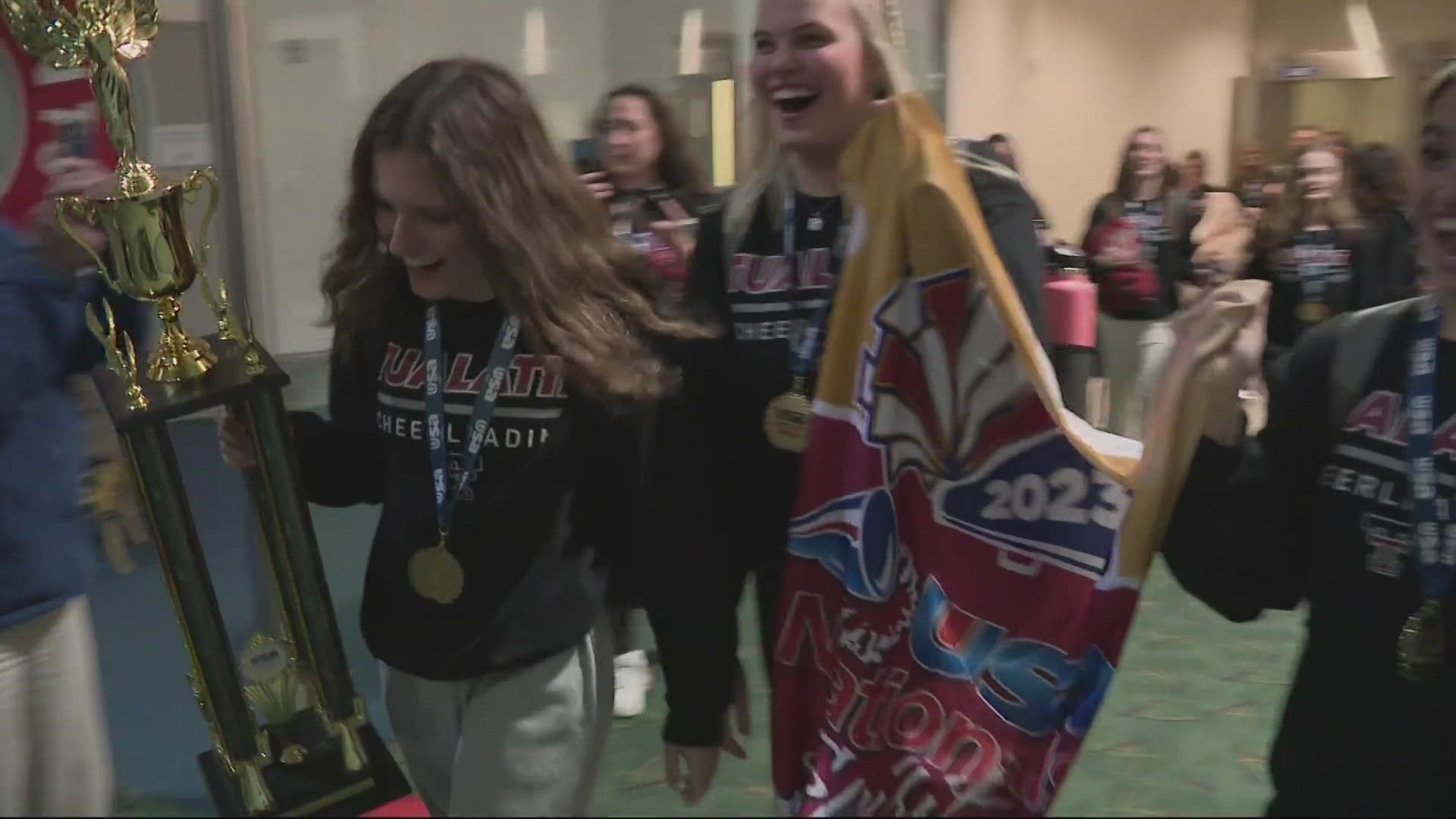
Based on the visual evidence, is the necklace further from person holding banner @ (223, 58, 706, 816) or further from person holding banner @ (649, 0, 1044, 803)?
person holding banner @ (223, 58, 706, 816)

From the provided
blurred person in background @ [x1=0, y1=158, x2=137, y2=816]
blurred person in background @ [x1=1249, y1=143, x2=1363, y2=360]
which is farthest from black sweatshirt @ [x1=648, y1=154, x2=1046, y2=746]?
blurred person in background @ [x1=1249, y1=143, x2=1363, y2=360]

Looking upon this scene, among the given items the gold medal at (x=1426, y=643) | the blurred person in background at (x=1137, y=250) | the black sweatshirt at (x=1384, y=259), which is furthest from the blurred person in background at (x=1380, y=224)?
the gold medal at (x=1426, y=643)

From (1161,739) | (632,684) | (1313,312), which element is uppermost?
(1313,312)

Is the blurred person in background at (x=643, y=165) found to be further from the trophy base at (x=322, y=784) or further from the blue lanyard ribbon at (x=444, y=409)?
the trophy base at (x=322, y=784)

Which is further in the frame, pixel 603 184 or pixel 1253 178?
pixel 1253 178

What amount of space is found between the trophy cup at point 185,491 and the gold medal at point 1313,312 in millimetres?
2939

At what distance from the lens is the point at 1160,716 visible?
298cm

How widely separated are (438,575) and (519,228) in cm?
38

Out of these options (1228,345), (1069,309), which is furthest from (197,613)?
(1069,309)

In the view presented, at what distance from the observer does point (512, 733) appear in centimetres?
124

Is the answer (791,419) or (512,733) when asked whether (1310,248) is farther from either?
(512,733)

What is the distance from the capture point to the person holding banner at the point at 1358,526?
3.36 feet

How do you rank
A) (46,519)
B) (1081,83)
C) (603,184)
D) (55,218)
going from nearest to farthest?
(55,218) → (46,519) → (603,184) → (1081,83)

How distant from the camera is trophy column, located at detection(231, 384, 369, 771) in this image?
1074 millimetres
